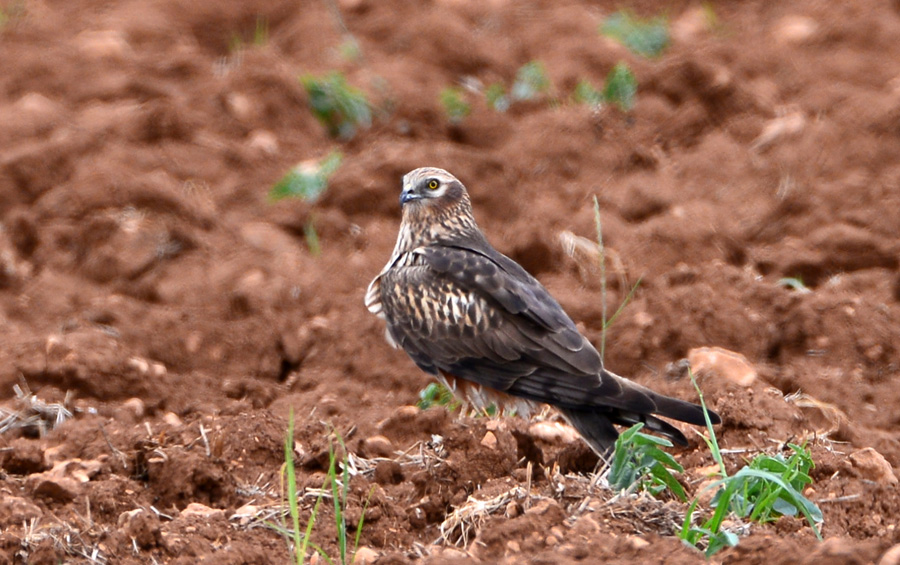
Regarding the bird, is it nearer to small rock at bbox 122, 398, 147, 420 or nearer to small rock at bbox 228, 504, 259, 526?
small rock at bbox 122, 398, 147, 420

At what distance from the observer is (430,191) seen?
6031mm

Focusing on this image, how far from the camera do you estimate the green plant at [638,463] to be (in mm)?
4051

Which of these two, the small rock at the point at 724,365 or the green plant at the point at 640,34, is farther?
the green plant at the point at 640,34

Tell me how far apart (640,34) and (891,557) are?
7346 mm

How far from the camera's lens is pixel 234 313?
682 centimetres

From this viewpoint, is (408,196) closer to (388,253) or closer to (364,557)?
(388,253)

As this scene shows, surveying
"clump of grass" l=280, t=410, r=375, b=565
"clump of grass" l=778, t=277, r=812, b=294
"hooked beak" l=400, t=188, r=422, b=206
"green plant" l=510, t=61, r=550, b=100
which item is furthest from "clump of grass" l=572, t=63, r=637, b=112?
"clump of grass" l=280, t=410, r=375, b=565

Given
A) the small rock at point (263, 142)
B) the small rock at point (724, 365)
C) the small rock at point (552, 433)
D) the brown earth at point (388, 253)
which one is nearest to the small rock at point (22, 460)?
the brown earth at point (388, 253)

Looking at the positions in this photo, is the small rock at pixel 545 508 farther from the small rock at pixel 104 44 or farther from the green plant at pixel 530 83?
the small rock at pixel 104 44

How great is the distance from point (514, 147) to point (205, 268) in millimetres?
2334

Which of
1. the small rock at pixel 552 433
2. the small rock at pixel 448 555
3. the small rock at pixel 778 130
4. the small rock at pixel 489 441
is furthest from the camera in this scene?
the small rock at pixel 778 130

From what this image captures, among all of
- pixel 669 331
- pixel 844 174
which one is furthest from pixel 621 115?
pixel 669 331

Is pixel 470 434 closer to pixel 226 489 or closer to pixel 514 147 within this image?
pixel 226 489

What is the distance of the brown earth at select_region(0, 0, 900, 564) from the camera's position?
4312mm
